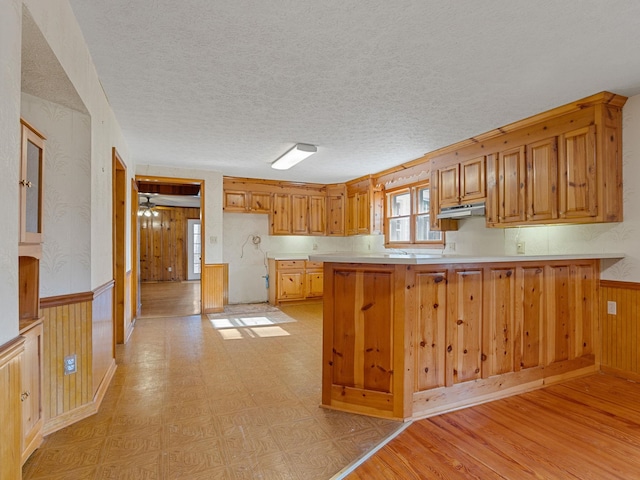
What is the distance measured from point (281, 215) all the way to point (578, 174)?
15.5 feet

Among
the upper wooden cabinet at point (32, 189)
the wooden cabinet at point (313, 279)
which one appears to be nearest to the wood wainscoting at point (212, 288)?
the wooden cabinet at point (313, 279)

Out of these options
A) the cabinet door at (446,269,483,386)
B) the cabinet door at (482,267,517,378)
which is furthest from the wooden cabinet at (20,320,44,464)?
the cabinet door at (482,267,517,378)

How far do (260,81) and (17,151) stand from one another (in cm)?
171

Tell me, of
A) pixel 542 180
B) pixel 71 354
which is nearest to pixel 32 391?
pixel 71 354

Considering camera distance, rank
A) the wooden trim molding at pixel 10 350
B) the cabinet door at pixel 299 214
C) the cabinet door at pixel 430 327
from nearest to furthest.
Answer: the wooden trim molding at pixel 10 350 < the cabinet door at pixel 430 327 < the cabinet door at pixel 299 214

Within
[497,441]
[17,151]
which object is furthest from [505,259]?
[17,151]

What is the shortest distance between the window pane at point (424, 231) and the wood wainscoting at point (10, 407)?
4.69 meters

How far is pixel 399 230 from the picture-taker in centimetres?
584

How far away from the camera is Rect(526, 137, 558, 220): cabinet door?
3.18 meters

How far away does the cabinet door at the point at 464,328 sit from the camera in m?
2.46

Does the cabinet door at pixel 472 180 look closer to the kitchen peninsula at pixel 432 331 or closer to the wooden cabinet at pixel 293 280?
A: the kitchen peninsula at pixel 432 331

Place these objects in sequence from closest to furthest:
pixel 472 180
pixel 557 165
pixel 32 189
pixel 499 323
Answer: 1. pixel 32 189
2. pixel 499 323
3. pixel 557 165
4. pixel 472 180

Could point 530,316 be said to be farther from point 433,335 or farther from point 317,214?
point 317,214

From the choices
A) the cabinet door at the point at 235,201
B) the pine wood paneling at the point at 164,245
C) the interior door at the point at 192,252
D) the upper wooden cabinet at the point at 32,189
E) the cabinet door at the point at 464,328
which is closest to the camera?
the upper wooden cabinet at the point at 32,189
